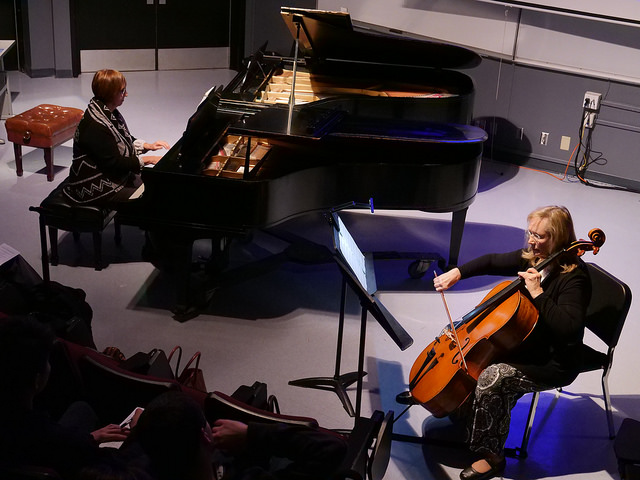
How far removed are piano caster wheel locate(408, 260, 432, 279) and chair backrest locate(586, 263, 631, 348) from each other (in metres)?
1.58

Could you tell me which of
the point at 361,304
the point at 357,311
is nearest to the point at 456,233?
the point at 357,311

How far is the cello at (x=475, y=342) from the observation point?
3.53 m

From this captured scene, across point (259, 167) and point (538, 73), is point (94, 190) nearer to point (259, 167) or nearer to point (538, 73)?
point (259, 167)

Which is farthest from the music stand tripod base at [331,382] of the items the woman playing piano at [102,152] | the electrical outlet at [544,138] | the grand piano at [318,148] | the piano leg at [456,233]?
the electrical outlet at [544,138]

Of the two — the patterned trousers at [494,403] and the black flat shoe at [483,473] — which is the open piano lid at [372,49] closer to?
the patterned trousers at [494,403]

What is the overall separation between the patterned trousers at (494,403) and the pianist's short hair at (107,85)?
9.69ft

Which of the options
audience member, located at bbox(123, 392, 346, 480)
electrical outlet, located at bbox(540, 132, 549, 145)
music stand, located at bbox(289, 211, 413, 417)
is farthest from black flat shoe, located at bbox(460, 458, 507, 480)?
electrical outlet, located at bbox(540, 132, 549, 145)

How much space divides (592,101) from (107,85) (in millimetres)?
4585

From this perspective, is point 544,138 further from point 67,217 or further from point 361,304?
point 361,304

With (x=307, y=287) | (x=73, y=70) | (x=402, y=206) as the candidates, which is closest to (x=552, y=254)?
(x=402, y=206)

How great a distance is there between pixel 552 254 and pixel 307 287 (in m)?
2.13

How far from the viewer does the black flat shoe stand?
12.2 feet

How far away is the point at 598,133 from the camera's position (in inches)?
303

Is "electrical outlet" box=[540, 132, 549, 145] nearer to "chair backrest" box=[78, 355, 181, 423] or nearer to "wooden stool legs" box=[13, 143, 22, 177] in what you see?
"wooden stool legs" box=[13, 143, 22, 177]
